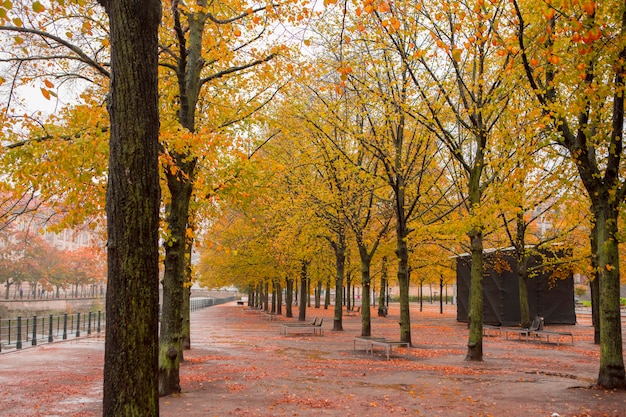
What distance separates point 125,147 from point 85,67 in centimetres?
923

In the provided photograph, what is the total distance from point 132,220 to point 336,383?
8139 mm

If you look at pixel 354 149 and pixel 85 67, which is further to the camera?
pixel 354 149

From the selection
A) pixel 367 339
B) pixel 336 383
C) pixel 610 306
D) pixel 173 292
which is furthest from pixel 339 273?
pixel 610 306

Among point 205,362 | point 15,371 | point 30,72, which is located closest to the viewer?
point 30,72

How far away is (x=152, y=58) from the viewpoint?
4.16 metres

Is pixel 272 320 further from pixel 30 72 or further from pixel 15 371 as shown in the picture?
pixel 30 72

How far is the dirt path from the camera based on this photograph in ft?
28.1

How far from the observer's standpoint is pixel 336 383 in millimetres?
11000

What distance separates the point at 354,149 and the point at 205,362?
39.6 ft

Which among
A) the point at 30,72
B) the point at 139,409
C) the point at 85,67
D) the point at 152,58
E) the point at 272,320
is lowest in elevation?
the point at 272,320

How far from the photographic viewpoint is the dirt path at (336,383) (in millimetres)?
8562

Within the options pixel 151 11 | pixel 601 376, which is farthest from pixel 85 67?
pixel 601 376

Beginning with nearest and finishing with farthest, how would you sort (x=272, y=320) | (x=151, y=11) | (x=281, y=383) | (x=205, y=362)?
(x=151, y=11), (x=281, y=383), (x=205, y=362), (x=272, y=320)

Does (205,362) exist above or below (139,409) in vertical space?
below
